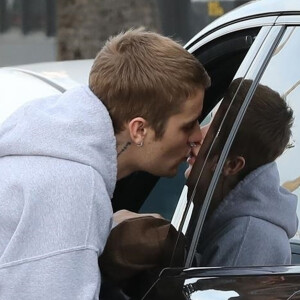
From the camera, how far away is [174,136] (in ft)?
8.22

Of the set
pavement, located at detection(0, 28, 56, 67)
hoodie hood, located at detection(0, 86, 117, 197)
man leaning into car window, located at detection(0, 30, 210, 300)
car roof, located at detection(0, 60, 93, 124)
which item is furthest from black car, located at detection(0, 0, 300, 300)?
pavement, located at detection(0, 28, 56, 67)

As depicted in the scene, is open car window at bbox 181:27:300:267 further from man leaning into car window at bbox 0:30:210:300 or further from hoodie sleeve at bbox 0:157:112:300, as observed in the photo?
hoodie sleeve at bbox 0:157:112:300

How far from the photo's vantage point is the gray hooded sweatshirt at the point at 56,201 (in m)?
2.23

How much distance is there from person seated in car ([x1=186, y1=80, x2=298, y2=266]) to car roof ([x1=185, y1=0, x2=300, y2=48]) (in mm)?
199

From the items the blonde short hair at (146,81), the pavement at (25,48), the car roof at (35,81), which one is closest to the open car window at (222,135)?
the blonde short hair at (146,81)

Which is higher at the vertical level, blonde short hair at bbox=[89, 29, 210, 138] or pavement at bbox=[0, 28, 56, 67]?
blonde short hair at bbox=[89, 29, 210, 138]

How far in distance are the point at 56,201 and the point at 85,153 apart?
145 millimetres

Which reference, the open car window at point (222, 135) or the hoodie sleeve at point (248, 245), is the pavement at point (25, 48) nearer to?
the open car window at point (222, 135)

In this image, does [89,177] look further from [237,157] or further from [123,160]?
[237,157]

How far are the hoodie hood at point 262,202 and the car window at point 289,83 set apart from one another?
3 cm

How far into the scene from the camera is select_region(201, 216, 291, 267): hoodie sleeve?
89.4 inches

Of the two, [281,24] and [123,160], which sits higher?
[281,24]

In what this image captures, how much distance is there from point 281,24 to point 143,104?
15.5 inches

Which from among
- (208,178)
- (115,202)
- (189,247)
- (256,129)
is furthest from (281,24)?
(115,202)
